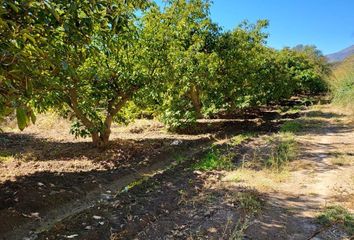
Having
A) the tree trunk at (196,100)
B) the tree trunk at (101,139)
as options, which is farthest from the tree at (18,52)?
the tree trunk at (196,100)

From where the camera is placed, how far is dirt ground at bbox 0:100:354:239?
212 inches

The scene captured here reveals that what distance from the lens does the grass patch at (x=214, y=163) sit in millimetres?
8766

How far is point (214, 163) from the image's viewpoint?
9047 mm

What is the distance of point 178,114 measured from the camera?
14.2m

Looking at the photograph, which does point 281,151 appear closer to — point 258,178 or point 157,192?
point 258,178

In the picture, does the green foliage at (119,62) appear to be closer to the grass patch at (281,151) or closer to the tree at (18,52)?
the tree at (18,52)

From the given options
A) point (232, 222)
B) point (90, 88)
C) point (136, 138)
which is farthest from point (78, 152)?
point (232, 222)

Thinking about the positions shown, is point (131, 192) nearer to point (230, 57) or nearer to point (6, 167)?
point (6, 167)

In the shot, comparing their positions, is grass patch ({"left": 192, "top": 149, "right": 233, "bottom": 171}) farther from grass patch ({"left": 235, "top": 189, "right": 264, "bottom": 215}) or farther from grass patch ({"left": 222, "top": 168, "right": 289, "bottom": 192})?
grass patch ({"left": 235, "top": 189, "right": 264, "bottom": 215})

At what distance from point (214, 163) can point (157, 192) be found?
7.84 ft

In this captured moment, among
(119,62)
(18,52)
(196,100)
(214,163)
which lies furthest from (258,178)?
(196,100)

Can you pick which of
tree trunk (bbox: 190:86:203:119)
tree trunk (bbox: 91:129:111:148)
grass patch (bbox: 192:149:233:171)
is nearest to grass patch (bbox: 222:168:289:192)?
grass patch (bbox: 192:149:233:171)

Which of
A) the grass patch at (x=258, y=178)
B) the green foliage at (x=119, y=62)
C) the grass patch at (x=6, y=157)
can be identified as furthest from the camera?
the grass patch at (x=6, y=157)

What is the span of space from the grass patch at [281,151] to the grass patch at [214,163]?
35.9 inches
